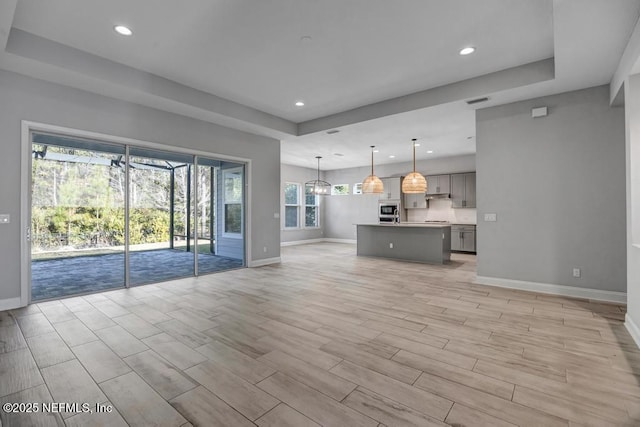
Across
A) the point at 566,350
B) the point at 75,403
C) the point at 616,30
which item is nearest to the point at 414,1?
the point at 616,30

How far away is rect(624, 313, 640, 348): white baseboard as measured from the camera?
268cm

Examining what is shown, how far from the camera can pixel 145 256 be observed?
196 inches

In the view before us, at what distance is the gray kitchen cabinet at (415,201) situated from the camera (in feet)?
30.8

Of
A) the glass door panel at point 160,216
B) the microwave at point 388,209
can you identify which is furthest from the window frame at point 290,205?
the glass door panel at point 160,216

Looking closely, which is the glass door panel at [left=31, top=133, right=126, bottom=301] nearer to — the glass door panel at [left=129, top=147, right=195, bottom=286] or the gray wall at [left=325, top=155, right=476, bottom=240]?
the glass door panel at [left=129, top=147, right=195, bottom=286]

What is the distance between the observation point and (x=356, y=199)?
11.4m

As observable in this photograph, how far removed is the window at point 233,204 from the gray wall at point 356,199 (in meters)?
5.76

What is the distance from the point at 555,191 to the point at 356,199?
24.1 ft

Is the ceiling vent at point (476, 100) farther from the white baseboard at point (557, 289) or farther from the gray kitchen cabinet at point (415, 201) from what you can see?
the gray kitchen cabinet at point (415, 201)

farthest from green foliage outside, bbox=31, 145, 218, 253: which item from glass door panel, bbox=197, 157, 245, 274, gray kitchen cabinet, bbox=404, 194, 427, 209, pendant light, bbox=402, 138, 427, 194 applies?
gray kitchen cabinet, bbox=404, 194, 427, 209

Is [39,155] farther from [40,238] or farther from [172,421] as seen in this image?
[172,421]

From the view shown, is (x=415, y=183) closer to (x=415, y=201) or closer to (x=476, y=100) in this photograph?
(x=476, y=100)

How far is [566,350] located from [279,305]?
289cm

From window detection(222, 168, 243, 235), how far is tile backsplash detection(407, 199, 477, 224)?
5899 mm
